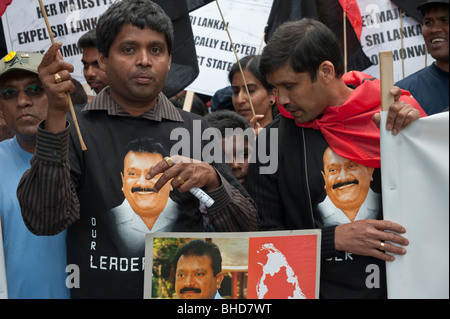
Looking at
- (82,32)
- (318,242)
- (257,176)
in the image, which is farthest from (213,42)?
(318,242)

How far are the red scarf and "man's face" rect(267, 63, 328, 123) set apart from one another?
0.07m

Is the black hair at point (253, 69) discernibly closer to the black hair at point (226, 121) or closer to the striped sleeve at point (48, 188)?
the black hair at point (226, 121)

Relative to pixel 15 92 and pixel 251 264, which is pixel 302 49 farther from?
pixel 15 92

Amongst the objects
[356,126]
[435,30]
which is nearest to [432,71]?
[435,30]

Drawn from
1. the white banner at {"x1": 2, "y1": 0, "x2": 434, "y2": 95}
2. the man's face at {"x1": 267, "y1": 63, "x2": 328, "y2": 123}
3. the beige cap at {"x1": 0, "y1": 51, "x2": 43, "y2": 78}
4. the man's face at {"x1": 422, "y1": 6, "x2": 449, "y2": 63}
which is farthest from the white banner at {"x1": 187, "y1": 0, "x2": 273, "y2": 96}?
the man's face at {"x1": 267, "y1": 63, "x2": 328, "y2": 123}

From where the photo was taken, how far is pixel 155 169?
240cm

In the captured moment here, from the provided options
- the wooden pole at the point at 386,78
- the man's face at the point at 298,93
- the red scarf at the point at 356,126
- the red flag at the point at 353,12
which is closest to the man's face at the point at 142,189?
the man's face at the point at 298,93

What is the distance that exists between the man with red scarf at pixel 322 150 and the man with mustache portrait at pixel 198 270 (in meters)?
0.58

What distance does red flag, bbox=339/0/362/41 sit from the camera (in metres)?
4.95

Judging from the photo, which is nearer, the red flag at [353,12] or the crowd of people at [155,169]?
the crowd of people at [155,169]

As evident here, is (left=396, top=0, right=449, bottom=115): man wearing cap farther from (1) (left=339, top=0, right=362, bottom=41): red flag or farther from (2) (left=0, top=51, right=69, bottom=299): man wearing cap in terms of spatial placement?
(2) (left=0, top=51, right=69, bottom=299): man wearing cap

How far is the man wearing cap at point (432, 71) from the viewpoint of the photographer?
3.64 metres

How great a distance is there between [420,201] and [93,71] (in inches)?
115

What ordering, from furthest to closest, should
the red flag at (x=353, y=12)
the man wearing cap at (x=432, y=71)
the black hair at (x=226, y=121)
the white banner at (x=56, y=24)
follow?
the red flag at (x=353, y=12)
the white banner at (x=56, y=24)
the black hair at (x=226, y=121)
the man wearing cap at (x=432, y=71)
